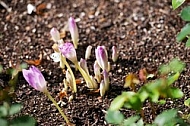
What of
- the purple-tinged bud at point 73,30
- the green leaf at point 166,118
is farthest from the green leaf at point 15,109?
the purple-tinged bud at point 73,30

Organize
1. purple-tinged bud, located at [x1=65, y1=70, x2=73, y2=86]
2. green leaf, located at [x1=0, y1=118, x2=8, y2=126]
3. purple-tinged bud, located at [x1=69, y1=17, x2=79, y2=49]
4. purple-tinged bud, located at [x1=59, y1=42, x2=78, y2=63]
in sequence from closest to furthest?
green leaf, located at [x1=0, y1=118, x2=8, y2=126], purple-tinged bud, located at [x1=59, y1=42, x2=78, y2=63], purple-tinged bud, located at [x1=65, y1=70, x2=73, y2=86], purple-tinged bud, located at [x1=69, y1=17, x2=79, y2=49]

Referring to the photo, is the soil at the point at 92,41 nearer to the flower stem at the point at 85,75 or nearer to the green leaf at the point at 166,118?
the flower stem at the point at 85,75

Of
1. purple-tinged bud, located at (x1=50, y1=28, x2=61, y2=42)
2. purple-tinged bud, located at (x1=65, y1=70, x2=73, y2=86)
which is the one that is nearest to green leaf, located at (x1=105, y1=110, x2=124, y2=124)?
purple-tinged bud, located at (x1=65, y1=70, x2=73, y2=86)

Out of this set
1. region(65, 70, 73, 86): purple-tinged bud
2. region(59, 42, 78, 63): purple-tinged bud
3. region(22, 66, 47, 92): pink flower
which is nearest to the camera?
region(22, 66, 47, 92): pink flower

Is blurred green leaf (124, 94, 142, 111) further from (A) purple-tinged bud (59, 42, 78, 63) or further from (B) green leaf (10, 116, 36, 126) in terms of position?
(A) purple-tinged bud (59, 42, 78, 63)

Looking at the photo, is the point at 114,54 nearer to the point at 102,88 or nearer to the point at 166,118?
the point at 102,88

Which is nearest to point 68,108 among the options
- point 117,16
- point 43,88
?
point 43,88
